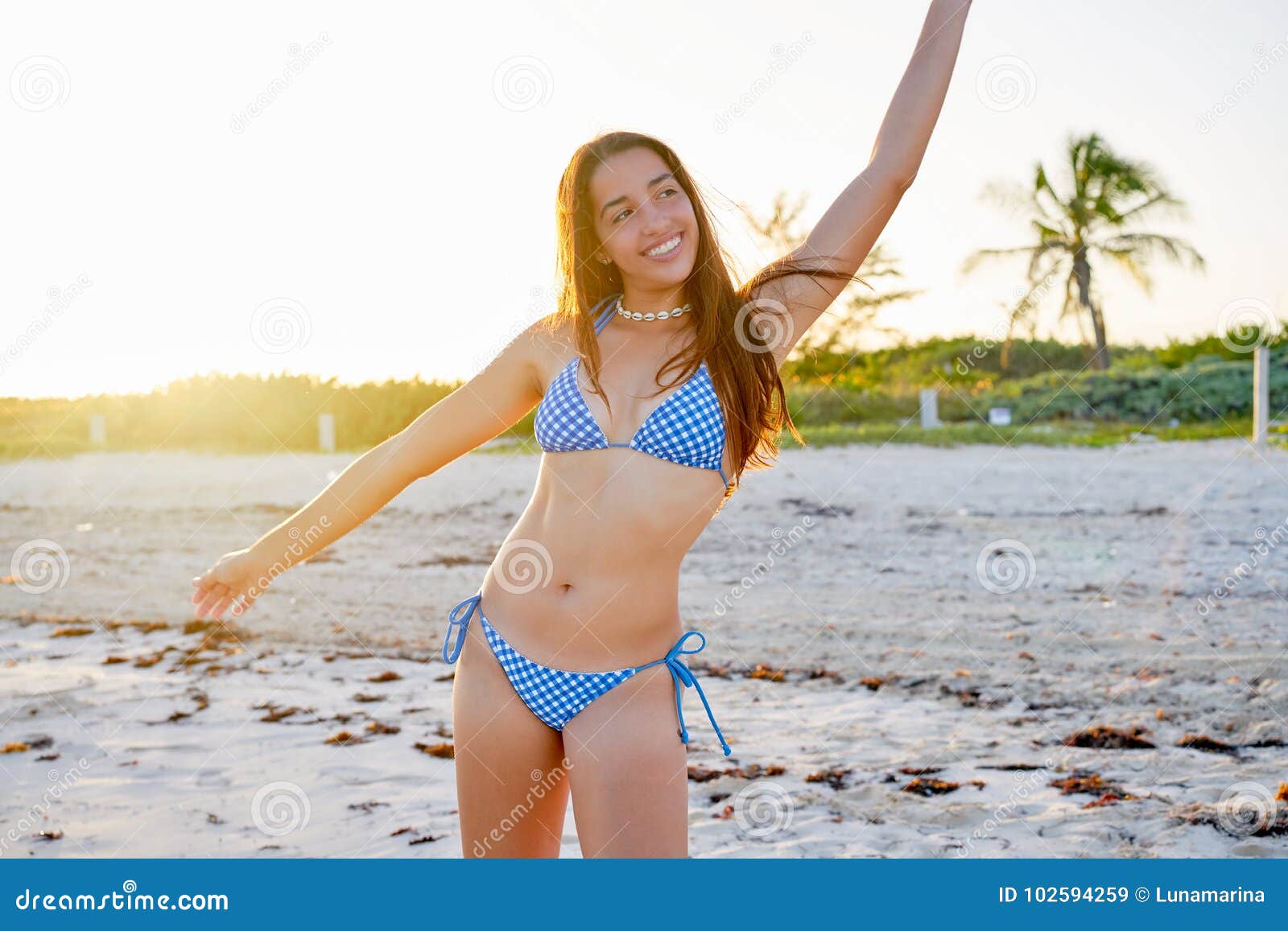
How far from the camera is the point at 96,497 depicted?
15156mm

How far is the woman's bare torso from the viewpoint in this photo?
96.4 inches

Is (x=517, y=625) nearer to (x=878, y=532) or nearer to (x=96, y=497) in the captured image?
(x=878, y=532)

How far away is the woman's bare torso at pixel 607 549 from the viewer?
96.4 inches

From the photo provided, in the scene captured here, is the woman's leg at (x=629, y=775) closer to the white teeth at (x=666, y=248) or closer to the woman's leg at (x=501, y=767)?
the woman's leg at (x=501, y=767)

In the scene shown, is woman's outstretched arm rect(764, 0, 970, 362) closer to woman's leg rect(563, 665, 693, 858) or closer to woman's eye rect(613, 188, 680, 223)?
woman's eye rect(613, 188, 680, 223)

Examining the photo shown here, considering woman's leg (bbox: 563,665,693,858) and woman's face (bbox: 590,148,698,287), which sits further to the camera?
woman's face (bbox: 590,148,698,287)

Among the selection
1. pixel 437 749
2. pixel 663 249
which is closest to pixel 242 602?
pixel 663 249

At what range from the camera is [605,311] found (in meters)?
2.68

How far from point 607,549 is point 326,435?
1632cm

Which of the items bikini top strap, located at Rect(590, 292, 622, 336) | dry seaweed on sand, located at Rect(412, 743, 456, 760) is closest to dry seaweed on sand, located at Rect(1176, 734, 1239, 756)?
dry seaweed on sand, located at Rect(412, 743, 456, 760)

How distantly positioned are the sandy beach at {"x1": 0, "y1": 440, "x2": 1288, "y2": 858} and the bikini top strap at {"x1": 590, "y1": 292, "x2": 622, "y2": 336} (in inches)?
86.5

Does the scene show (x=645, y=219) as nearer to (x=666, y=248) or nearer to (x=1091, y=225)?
(x=666, y=248)
